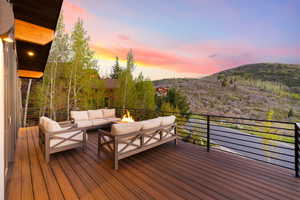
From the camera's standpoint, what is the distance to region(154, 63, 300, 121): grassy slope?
508 inches

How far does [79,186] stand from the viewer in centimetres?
195

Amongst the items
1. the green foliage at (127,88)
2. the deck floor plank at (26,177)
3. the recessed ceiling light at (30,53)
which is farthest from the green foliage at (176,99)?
the deck floor plank at (26,177)

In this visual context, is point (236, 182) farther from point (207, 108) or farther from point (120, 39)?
point (207, 108)

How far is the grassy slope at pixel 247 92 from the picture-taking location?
42.3 ft

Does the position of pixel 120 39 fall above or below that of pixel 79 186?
above

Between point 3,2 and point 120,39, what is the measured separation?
26.5 ft

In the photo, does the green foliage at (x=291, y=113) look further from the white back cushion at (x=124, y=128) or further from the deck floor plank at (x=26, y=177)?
the deck floor plank at (x=26, y=177)

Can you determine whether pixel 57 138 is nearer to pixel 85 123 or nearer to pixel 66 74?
pixel 85 123

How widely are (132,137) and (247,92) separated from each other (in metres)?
18.1

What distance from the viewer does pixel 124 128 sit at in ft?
8.34

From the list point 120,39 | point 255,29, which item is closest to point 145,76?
point 120,39

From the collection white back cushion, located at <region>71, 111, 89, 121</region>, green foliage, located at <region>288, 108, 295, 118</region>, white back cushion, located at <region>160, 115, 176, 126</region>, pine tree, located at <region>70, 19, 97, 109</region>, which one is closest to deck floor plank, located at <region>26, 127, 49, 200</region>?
white back cushion, located at <region>71, 111, 89, 121</region>

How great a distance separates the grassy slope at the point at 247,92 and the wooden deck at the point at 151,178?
14.2 m

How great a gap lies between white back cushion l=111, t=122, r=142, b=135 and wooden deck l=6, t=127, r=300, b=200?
676mm
